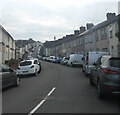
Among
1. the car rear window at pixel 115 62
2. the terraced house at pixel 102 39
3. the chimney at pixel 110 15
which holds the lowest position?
the car rear window at pixel 115 62

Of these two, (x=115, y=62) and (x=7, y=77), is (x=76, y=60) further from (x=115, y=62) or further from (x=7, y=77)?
(x=115, y=62)

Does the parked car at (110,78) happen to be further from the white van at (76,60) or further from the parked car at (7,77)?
the white van at (76,60)

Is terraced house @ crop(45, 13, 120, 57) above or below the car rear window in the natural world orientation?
above

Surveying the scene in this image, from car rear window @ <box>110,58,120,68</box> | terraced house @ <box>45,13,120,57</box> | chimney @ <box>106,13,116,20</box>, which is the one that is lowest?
car rear window @ <box>110,58,120,68</box>

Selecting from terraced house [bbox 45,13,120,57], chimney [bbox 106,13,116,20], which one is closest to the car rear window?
terraced house [bbox 45,13,120,57]

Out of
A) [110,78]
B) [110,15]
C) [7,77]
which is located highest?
[110,15]

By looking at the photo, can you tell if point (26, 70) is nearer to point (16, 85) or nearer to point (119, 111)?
point (16, 85)

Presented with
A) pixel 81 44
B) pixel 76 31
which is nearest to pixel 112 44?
pixel 81 44

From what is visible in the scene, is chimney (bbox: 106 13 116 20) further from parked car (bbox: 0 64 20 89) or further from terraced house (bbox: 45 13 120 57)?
parked car (bbox: 0 64 20 89)

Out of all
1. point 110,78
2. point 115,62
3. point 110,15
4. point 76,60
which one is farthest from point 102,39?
point 110,78

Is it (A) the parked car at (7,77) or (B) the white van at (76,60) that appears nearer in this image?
(A) the parked car at (7,77)

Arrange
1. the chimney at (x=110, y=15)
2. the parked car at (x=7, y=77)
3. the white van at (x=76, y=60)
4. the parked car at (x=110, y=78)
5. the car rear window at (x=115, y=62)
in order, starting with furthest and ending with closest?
the chimney at (x=110, y=15) → the white van at (x=76, y=60) → the parked car at (x=7, y=77) → the car rear window at (x=115, y=62) → the parked car at (x=110, y=78)

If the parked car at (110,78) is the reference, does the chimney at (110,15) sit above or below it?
above

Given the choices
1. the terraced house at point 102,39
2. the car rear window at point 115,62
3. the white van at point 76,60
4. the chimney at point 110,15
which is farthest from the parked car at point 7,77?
the chimney at point 110,15
